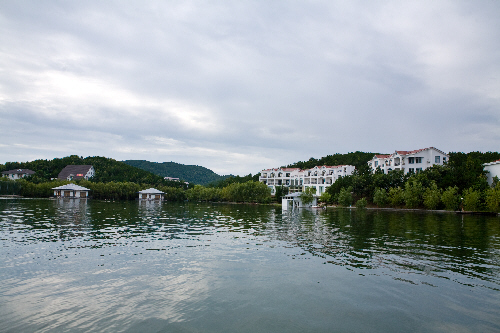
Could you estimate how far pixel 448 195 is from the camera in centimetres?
5244

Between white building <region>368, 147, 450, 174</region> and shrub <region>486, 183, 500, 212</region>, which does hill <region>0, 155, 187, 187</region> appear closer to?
white building <region>368, 147, 450, 174</region>

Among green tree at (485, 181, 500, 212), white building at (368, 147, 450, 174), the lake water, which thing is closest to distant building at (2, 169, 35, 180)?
the lake water

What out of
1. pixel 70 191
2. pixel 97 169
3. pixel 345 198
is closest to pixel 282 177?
pixel 345 198

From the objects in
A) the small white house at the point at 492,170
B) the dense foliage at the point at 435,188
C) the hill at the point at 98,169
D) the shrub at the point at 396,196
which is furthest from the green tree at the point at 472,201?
the hill at the point at 98,169

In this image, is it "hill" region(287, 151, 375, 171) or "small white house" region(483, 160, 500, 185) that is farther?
"hill" region(287, 151, 375, 171)

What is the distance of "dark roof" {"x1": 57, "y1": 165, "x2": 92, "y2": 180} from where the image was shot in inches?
4375

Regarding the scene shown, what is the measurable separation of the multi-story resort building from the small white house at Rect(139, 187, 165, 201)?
36.6 m

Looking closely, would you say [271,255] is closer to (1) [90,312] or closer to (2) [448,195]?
(1) [90,312]

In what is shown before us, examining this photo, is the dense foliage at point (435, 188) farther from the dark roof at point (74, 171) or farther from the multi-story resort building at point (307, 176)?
the dark roof at point (74, 171)

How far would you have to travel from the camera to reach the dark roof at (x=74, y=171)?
11112 cm

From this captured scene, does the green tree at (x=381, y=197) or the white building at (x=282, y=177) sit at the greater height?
the white building at (x=282, y=177)

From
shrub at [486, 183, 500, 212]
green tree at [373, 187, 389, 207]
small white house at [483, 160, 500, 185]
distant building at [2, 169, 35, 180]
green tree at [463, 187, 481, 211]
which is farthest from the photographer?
distant building at [2, 169, 35, 180]

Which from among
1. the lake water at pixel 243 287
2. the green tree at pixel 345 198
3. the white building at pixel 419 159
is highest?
the white building at pixel 419 159

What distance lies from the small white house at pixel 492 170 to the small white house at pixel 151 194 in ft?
270
